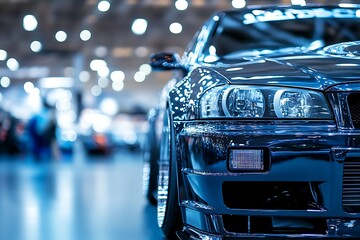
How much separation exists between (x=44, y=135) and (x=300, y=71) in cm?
1472

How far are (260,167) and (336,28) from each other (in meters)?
2.10

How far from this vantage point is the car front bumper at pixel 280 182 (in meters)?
3.03

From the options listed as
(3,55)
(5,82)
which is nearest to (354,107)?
(3,55)

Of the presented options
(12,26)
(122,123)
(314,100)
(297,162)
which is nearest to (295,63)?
(314,100)

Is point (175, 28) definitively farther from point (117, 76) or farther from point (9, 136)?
point (117, 76)

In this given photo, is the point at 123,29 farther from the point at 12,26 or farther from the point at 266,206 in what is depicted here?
the point at 266,206

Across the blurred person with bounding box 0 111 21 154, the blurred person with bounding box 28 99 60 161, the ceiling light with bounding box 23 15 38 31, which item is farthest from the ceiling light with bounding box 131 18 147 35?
the blurred person with bounding box 28 99 60 161

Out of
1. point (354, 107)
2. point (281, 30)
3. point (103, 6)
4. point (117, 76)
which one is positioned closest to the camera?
point (354, 107)

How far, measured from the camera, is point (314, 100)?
3.17 meters

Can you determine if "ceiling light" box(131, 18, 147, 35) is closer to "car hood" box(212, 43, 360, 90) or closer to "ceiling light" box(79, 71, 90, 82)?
"ceiling light" box(79, 71, 90, 82)

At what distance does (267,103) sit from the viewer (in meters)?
3.19

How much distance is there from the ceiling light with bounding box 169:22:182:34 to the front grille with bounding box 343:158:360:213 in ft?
64.1

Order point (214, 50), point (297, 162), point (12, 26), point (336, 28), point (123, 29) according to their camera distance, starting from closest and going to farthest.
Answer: point (297, 162) → point (214, 50) → point (336, 28) → point (12, 26) → point (123, 29)

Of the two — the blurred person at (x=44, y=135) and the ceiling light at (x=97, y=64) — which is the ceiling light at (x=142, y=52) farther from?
the blurred person at (x=44, y=135)
